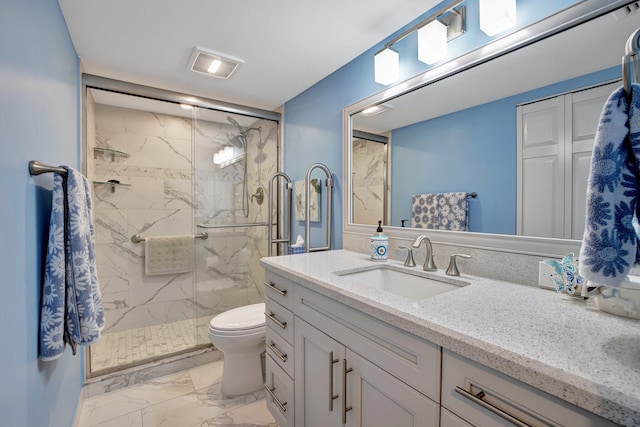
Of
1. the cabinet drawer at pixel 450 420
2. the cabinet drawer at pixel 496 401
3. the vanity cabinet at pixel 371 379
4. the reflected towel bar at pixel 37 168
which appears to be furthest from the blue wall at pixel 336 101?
the reflected towel bar at pixel 37 168

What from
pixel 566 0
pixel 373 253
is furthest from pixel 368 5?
pixel 373 253

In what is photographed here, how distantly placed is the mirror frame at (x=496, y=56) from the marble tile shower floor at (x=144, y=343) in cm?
194

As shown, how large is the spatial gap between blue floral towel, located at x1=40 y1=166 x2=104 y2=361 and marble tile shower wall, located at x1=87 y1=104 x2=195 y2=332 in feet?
6.20

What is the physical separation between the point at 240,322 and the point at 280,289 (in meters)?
0.64

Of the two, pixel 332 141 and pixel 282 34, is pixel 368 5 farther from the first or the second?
pixel 332 141

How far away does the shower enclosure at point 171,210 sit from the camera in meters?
2.47

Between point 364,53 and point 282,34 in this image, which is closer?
point 282,34

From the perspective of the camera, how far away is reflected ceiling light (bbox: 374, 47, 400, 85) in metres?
1.55

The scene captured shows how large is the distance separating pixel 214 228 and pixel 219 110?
103cm

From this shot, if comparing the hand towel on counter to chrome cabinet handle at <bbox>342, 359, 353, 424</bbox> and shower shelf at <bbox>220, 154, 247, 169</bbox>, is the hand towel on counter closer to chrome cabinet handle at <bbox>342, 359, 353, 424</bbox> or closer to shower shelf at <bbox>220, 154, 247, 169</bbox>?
Answer: shower shelf at <bbox>220, 154, 247, 169</bbox>

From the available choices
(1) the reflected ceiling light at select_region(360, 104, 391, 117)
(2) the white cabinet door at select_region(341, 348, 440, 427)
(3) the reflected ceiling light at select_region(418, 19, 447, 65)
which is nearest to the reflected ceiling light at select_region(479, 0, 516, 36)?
(3) the reflected ceiling light at select_region(418, 19, 447, 65)

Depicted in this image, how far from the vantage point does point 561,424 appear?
51 centimetres

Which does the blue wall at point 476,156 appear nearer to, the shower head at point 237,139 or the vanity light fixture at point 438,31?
the vanity light fixture at point 438,31

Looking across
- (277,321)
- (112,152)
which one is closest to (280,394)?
(277,321)
